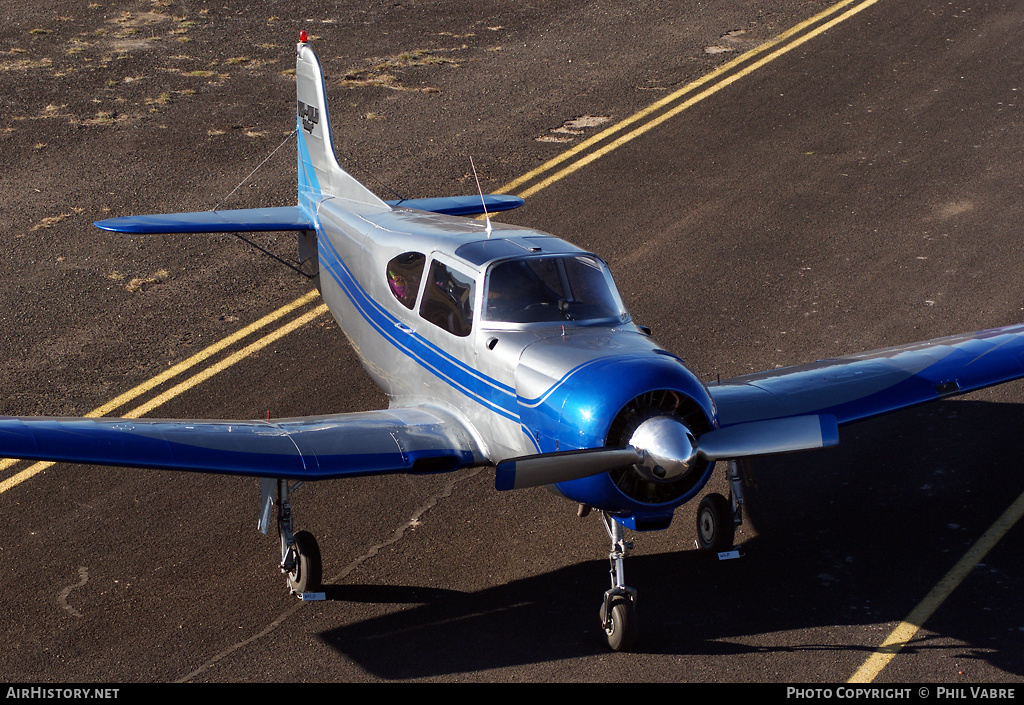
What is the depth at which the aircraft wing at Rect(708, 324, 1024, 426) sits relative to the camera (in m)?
10.3

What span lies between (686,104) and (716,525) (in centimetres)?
1209

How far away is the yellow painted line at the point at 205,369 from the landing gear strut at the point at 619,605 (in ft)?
20.3

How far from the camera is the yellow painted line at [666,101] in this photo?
715 inches

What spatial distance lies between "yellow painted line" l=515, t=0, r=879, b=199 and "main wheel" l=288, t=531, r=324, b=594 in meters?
8.91

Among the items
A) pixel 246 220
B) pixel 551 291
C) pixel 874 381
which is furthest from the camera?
pixel 246 220

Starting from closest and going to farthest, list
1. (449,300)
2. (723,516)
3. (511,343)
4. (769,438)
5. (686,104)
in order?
(769,438) → (511,343) → (449,300) → (723,516) → (686,104)

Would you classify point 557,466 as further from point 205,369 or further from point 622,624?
point 205,369

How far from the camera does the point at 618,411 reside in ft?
26.6

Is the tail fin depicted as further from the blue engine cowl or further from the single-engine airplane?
the blue engine cowl

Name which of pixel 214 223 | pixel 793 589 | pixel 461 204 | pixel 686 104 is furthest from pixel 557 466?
pixel 686 104

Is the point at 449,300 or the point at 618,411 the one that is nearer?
the point at 618,411

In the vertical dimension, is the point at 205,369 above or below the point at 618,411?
below

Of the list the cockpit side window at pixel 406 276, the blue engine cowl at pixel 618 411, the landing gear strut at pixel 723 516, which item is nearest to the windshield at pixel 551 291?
the blue engine cowl at pixel 618 411

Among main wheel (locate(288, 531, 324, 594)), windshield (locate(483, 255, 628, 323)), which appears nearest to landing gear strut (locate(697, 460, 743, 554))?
windshield (locate(483, 255, 628, 323))
